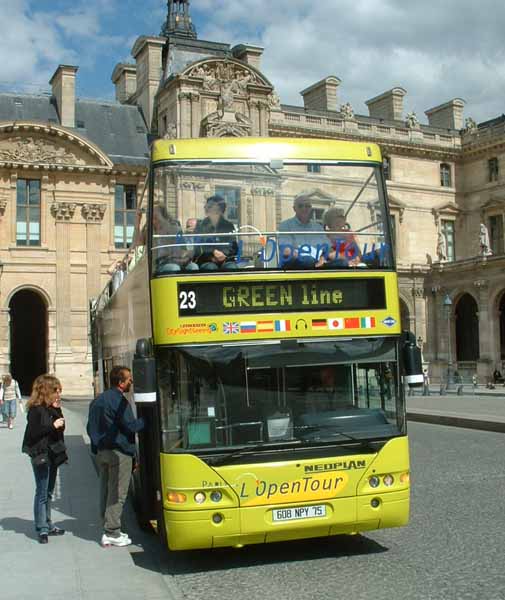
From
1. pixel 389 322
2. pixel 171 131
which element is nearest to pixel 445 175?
pixel 171 131

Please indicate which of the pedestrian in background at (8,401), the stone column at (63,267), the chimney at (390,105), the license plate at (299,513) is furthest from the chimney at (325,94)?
the license plate at (299,513)

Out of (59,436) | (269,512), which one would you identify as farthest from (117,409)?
(269,512)

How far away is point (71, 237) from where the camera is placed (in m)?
44.6

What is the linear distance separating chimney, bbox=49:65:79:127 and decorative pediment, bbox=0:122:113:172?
2.81 metres

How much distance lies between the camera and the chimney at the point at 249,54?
162ft

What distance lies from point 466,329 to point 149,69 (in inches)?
967

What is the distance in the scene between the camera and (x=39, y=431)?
27.9ft

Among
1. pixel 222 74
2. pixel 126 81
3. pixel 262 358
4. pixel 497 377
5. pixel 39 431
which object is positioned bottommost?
pixel 39 431

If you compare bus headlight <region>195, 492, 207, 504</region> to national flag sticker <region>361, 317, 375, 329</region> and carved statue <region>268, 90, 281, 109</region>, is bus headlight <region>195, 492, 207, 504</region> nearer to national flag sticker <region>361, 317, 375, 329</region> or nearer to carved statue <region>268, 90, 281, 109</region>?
national flag sticker <region>361, 317, 375, 329</region>

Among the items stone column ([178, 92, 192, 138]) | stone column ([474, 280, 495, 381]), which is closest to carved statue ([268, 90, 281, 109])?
stone column ([178, 92, 192, 138])

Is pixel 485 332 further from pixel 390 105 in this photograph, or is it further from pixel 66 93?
pixel 66 93

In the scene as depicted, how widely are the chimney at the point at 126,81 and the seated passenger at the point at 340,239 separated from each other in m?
47.7

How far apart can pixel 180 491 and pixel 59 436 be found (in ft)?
6.60

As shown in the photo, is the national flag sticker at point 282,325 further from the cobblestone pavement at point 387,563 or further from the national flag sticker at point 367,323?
the cobblestone pavement at point 387,563
